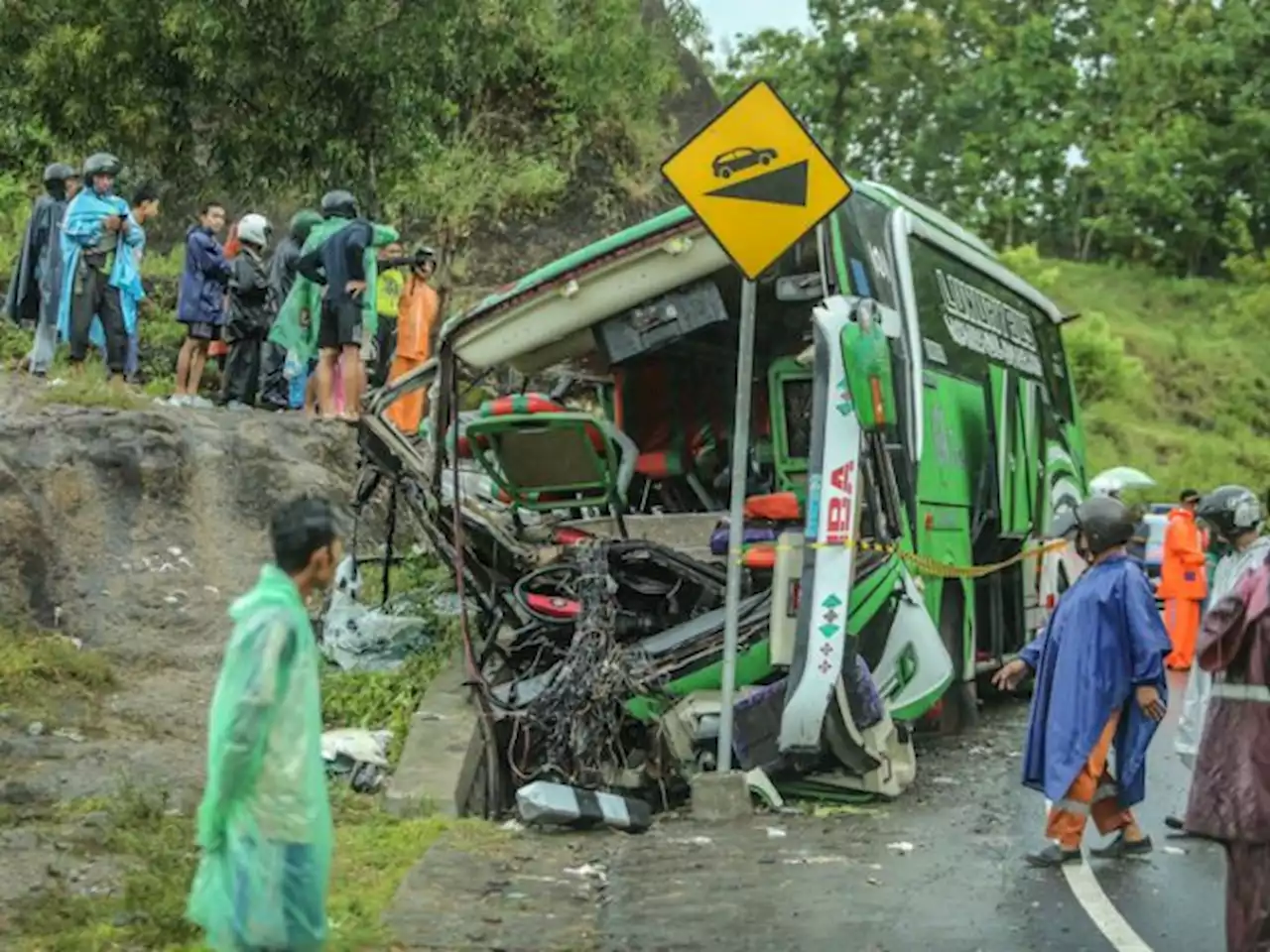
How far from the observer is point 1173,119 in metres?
45.0

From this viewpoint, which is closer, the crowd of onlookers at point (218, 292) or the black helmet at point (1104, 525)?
the black helmet at point (1104, 525)

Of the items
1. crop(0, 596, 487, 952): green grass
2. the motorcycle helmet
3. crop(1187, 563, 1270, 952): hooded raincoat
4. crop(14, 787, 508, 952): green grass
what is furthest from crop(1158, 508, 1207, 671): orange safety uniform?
crop(1187, 563, 1270, 952): hooded raincoat

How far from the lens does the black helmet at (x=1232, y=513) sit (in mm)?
8438

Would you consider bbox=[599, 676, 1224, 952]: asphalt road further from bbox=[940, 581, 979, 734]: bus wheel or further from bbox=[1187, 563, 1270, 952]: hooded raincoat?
bbox=[940, 581, 979, 734]: bus wheel

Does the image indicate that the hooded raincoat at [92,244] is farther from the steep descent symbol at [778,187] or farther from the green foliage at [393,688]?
the steep descent symbol at [778,187]

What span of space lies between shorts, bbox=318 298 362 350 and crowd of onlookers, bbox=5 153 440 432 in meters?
0.01

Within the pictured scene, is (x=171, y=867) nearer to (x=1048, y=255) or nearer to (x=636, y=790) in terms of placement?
(x=636, y=790)

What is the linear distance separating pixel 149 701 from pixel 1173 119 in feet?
129

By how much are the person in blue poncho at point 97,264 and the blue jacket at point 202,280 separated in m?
0.41

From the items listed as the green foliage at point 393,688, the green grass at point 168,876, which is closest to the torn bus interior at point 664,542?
the green foliage at point 393,688

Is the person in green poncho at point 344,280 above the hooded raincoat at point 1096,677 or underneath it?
above

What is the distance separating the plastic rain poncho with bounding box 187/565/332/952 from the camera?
4746 millimetres

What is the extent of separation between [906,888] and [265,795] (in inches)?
138

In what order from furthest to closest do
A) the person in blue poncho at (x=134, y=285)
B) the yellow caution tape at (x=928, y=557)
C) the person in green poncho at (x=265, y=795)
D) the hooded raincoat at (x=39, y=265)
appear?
the hooded raincoat at (x=39, y=265), the person in blue poncho at (x=134, y=285), the yellow caution tape at (x=928, y=557), the person in green poncho at (x=265, y=795)
